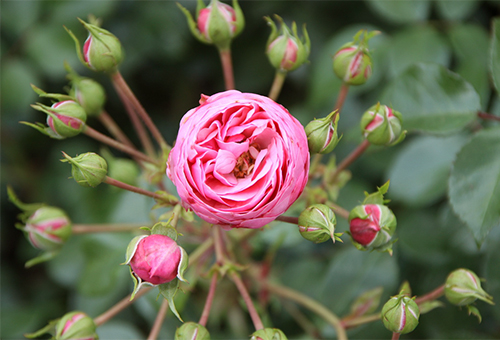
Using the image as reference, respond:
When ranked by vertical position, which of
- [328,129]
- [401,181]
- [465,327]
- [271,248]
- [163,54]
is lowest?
[465,327]

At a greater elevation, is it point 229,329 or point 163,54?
point 163,54

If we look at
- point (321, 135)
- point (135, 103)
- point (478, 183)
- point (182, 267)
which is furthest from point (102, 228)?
point (478, 183)

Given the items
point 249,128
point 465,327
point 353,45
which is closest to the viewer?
point 249,128

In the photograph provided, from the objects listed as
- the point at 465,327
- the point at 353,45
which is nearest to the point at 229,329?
the point at 465,327

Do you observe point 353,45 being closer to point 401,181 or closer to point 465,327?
point 401,181

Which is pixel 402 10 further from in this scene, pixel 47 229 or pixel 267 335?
pixel 47 229

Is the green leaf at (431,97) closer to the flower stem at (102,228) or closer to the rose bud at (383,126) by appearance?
the rose bud at (383,126)

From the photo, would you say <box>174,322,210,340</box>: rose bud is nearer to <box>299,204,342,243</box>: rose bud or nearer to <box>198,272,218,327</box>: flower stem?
<box>198,272,218,327</box>: flower stem

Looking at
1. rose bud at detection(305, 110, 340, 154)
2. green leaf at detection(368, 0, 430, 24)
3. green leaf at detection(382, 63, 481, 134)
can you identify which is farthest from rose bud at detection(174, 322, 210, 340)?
green leaf at detection(368, 0, 430, 24)
